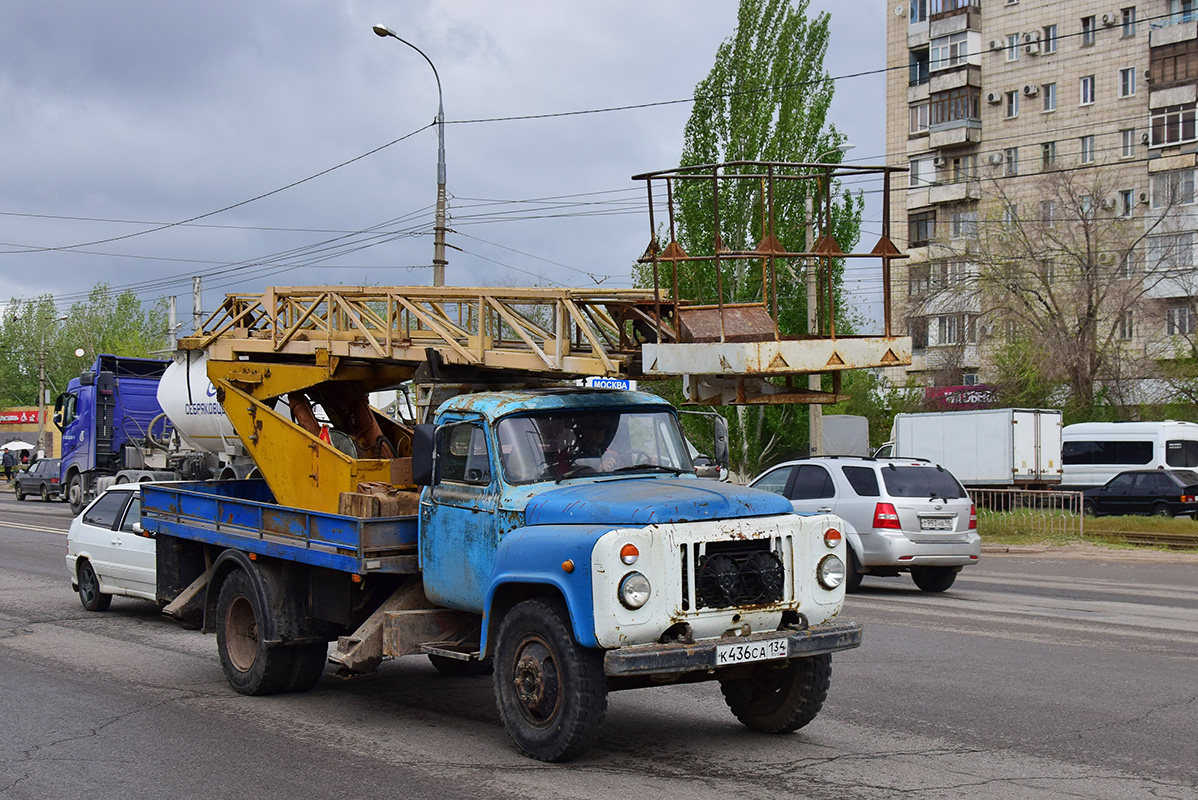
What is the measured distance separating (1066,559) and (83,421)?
74.9ft

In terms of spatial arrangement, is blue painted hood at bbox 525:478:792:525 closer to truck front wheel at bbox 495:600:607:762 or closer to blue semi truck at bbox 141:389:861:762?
blue semi truck at bbox 141:389:861:762

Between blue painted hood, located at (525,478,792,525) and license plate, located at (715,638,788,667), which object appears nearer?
license plate, located at (715,638,788,667)

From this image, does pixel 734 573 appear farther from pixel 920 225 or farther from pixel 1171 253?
pixel 920 225

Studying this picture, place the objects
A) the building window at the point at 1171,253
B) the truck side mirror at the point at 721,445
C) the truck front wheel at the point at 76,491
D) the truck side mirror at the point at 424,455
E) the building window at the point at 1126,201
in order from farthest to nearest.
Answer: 1. the building window at the point at 1126,201
2. the building window at the point at 1171,253
3. the truck front wheel at the point at 76,491
4. the truck side mirror at the point at 721,445
5. the truck side mirror at the point at 424,455

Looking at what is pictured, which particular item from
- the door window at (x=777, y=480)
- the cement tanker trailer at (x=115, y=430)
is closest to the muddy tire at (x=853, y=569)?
the door window at (x=777, y=480)

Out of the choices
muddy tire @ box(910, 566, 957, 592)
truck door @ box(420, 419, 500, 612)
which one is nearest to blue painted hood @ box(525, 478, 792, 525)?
truck door @ box(420, 419, 500, 612)

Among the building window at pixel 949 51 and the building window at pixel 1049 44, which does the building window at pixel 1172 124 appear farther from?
the building window at pixel 949 51

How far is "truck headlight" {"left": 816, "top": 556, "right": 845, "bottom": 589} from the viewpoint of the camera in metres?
7.30

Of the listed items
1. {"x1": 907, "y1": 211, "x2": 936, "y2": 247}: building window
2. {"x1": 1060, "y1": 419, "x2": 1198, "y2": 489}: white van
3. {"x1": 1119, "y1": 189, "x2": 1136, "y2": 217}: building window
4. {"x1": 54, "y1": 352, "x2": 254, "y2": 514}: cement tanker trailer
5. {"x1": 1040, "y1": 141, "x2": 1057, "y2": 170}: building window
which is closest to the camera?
{"x1": 54, "y1": 352, "x2": 254, "y2": 514}: cement tanker trailer

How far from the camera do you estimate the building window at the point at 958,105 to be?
62469 millimetres

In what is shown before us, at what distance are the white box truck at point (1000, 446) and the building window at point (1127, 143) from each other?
2991cm

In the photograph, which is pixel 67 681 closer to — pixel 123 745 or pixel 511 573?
pixel 123 745

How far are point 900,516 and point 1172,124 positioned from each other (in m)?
46.4

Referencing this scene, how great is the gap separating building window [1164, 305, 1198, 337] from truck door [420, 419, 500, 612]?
3833 centimetres
